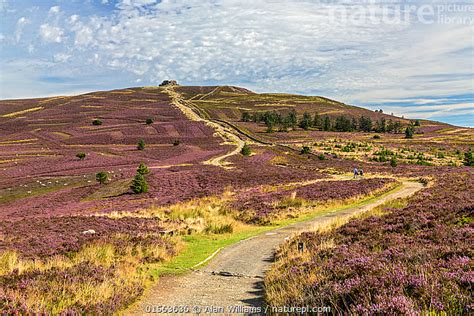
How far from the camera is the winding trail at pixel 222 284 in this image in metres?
8.88

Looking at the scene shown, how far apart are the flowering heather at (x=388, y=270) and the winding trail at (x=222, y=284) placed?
694 mm

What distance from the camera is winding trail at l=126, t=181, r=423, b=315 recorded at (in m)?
8.88

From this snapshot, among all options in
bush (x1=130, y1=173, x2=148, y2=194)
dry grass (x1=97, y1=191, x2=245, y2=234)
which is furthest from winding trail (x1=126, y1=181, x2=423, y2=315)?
bush (x1=130, y1=173, x2=148, y2=194)

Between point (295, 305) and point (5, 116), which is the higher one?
point (5, 116)

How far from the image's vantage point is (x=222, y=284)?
34.1 ft

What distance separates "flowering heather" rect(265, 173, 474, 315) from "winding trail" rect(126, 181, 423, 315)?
0.69 metres

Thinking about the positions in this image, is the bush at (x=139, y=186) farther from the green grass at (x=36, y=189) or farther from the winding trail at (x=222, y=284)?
the winding trail at (x=222, y=284)

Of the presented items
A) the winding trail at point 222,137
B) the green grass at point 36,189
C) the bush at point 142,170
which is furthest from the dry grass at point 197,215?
the winding trail at point 222,137

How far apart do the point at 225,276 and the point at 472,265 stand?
23.3 feet

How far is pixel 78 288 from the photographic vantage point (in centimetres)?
857

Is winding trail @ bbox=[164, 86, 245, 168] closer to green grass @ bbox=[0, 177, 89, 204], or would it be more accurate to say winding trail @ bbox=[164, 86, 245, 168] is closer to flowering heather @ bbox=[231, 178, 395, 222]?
green grass @ bbox=[0, 177, 89, 204]

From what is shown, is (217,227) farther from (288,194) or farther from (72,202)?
(72,202)

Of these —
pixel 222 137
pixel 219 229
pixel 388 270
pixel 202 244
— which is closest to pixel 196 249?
pixel 202 244

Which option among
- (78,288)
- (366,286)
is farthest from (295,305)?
(78,288)
